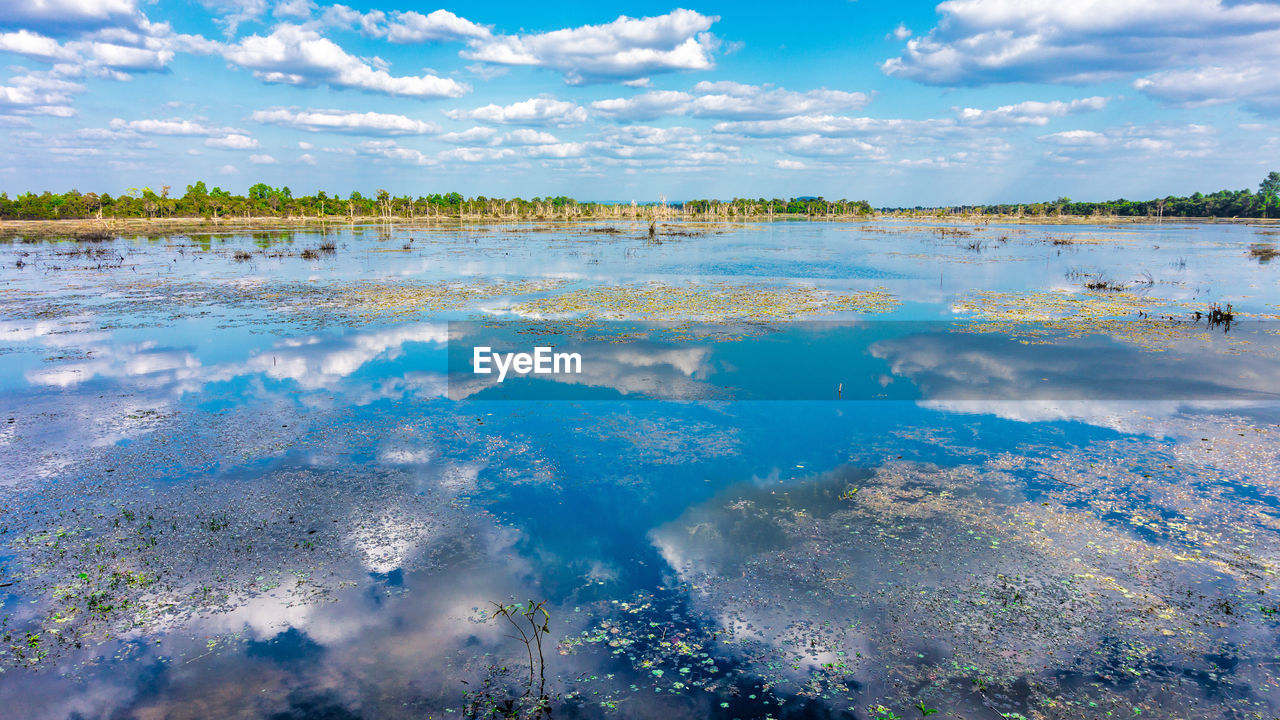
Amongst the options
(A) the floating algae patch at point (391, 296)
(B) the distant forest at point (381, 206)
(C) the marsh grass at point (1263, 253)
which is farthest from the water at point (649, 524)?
(B) the distant forest at point (381, 206)

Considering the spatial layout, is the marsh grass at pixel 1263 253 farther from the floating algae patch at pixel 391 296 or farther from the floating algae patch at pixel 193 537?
the floating algae patch at pixel 193 537

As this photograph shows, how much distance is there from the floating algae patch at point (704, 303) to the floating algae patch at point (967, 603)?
43.2 feet

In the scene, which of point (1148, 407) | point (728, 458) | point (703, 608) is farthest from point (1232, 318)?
point (703, 608)

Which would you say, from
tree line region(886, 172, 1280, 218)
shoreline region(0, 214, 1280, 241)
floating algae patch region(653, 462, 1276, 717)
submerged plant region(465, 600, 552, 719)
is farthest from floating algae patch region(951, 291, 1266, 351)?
tree line region(886, 172, 1280, 218)

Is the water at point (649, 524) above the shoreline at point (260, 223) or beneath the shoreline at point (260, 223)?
beneath

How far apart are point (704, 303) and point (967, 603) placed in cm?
1765

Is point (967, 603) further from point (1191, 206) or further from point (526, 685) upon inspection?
point (1191, 206)

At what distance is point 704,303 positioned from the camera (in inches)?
906

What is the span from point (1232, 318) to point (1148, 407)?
12.6m

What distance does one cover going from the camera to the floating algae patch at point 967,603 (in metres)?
5.00

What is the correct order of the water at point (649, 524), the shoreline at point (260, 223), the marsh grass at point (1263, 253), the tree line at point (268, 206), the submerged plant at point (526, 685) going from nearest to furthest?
the submerged plant at point (526, 685) < the water at point (649, 524) < the marsh grass at point (1263, 253) < the shoreline at point (260, 223) < the tree line at point (268, 206)

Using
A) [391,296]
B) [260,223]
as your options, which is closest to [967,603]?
[391,296]

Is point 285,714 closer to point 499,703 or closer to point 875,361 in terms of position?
point 499,703

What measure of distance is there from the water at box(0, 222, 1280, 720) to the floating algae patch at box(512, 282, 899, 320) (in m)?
3.37
